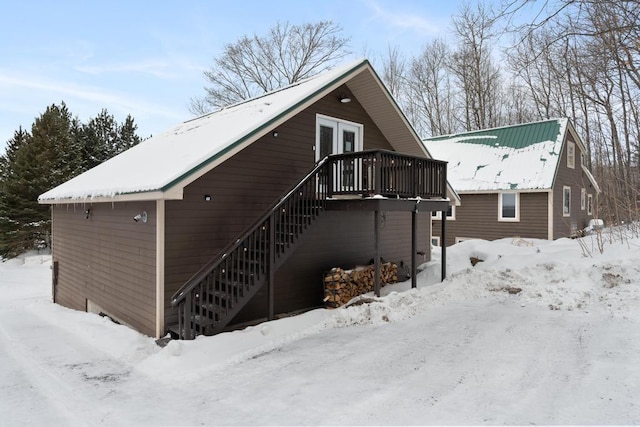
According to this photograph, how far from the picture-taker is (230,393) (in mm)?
4203

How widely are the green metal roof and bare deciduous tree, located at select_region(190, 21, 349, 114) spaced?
12.2 m

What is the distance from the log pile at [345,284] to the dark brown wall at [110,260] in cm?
364

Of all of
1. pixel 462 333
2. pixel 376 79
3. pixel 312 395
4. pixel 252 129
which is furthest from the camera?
pixel 376 79

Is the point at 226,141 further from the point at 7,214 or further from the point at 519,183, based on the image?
the point at 7,214

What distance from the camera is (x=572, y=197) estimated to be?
19031mm

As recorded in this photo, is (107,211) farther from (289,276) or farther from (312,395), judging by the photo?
(312,395)

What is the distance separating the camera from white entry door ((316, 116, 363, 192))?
8.18 metres

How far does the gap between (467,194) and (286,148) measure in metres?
12.8

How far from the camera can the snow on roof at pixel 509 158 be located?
658 inches

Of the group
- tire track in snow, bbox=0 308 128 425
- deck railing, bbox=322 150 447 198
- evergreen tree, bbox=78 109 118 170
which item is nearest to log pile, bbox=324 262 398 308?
deck railing, bbox=322 150 447 198

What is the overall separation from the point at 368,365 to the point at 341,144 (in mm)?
5941

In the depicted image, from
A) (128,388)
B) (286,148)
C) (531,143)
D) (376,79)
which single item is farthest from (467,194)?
(128,388)

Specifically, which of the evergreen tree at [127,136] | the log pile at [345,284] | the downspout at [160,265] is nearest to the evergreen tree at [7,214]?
the evergreen tree at [127,136]

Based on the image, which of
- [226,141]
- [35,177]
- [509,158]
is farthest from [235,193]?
[35,177]
